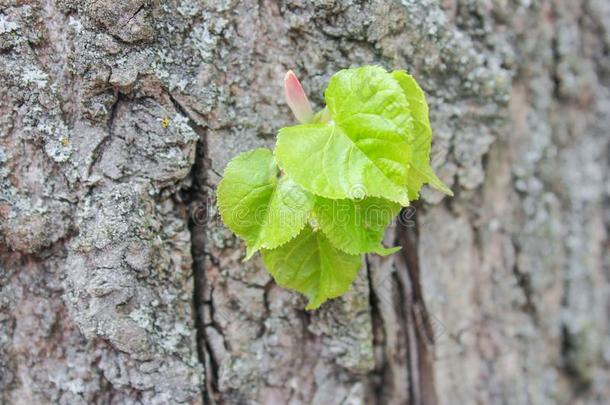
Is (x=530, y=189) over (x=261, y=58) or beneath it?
beneath

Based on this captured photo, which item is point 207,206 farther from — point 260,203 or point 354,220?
point 354,220

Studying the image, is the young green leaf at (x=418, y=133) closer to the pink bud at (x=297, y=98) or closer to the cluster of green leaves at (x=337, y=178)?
the cluster of green leaves at (x=337, y=178)

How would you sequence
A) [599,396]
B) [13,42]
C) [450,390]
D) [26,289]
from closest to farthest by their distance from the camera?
[13,42] < [26,289] < [450,390] < [599,396]

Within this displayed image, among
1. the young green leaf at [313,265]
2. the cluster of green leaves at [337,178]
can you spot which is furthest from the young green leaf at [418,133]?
the young green leaf at [313,265]

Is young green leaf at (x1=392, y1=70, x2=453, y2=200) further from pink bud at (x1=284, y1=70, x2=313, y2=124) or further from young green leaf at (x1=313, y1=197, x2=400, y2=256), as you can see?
pink bud at (x1=284, y1=70, x2=313, y2=124)

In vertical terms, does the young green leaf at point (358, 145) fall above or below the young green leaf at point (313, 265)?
above

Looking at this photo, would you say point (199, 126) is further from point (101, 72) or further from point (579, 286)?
point (579, 286)

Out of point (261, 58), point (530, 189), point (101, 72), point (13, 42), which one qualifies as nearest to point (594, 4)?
point (530, 189)
